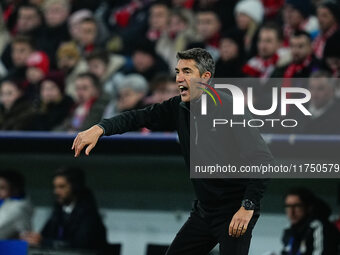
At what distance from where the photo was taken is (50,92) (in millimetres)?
9242

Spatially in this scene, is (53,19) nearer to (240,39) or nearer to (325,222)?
(240,39)

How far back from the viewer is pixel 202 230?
204 inches

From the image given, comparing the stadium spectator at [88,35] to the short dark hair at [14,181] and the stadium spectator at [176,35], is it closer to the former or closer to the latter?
the stadium spectator at [176,35]

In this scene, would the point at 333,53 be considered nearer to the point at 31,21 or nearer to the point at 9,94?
the point at 9,94

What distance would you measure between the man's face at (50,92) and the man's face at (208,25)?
5.78 ft

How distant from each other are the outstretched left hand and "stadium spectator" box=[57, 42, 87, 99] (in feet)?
16.5

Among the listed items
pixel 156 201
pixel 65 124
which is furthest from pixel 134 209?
pixel 65 124

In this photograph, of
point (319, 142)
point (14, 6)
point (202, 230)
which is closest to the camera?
point (202, 230)

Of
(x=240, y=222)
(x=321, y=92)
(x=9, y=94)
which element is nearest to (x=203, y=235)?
(x=240, y=222)

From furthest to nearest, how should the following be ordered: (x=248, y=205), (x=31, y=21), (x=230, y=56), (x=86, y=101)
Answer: (x=31, y=21)
(x=86, y=101)
(x=230, y=56)
(x=248, y=205)

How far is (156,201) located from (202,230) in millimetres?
3664

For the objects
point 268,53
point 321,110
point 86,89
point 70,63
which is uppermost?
point 70,63

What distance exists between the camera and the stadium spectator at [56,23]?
10.9 m

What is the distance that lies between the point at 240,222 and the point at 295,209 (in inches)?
111
